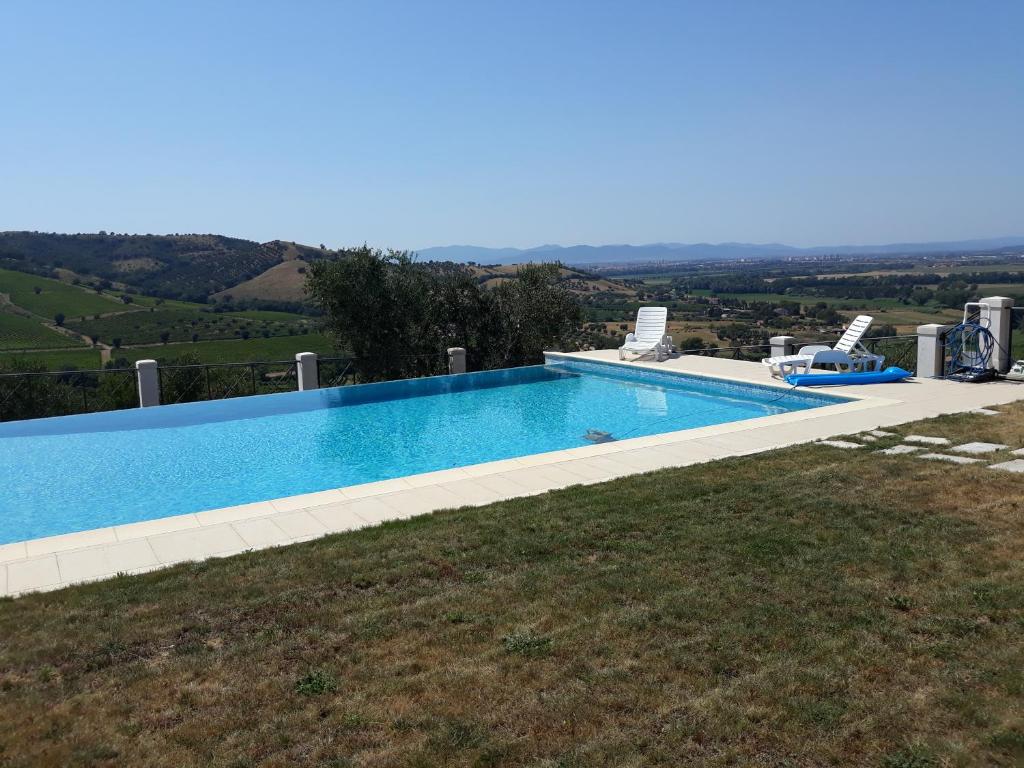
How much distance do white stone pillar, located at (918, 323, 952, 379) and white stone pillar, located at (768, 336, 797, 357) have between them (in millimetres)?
2483

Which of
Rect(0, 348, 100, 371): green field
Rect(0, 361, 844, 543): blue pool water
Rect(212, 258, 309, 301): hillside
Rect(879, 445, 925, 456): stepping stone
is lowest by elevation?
Rect(0, 348, 100, 371): green field

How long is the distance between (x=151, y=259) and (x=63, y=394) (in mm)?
54470

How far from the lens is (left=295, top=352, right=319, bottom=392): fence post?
14641mm

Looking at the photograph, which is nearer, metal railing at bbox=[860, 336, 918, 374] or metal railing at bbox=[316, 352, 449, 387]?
metal railing at bbox=[860, 336, 918, 374]

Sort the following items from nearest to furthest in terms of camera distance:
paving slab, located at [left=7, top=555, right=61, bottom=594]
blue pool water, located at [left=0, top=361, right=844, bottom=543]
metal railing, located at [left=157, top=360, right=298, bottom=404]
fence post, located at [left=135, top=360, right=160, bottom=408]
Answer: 1. paving slab, located at [left=7, top=555, right=61, bottom=594]
2. blue pool water, located at [left=0, top=361, right=844, bottom=543]
3. fence post, located at [left=135, top=360, right=160, bottom=408]
4. metal railing, located at [left=157, top=360, right=298, bottom=404]

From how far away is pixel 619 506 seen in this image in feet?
19.9

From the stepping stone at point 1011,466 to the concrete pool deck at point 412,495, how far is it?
2.03 meters

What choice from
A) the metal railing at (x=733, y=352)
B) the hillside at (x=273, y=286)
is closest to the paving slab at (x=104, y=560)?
the metal railing at (x=733, y=352)

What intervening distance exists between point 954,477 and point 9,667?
6726mm

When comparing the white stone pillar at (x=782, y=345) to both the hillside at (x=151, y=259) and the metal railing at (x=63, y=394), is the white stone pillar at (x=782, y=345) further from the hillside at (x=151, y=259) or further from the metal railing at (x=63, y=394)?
the hillside at (x=151, y=259)

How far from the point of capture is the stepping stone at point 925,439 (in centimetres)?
780

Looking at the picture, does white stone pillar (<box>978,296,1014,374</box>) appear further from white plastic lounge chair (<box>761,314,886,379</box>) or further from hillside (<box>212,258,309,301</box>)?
hillside (<box>212,258,309,301</box>)

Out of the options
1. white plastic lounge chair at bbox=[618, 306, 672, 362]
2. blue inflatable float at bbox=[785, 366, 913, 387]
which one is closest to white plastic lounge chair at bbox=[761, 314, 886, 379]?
blue inflatable float at bbox=[785, 366, 913, 387]

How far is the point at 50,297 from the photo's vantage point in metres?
50.2
